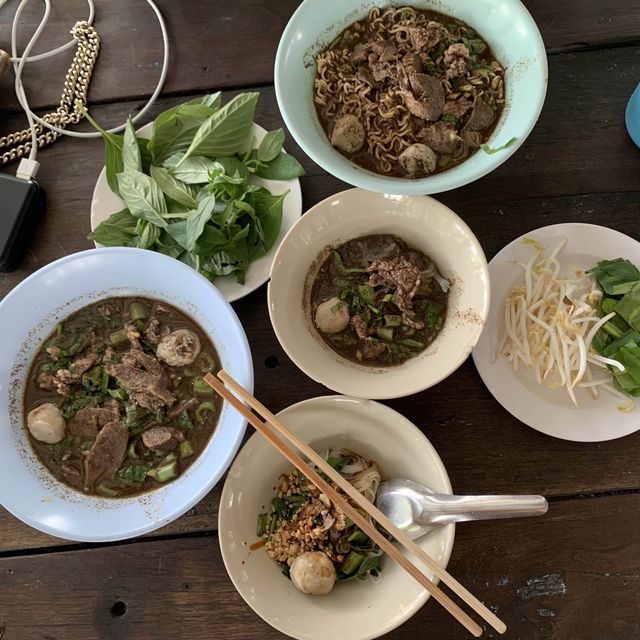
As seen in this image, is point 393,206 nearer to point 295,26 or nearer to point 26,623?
point 295,26

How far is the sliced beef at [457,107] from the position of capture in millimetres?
1510

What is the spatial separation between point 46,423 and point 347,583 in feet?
3.10

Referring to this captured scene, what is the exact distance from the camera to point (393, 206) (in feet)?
5.17

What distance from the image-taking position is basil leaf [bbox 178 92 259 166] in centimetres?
168

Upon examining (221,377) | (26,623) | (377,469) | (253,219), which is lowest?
(26,623)

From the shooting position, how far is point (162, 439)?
159 centimetres

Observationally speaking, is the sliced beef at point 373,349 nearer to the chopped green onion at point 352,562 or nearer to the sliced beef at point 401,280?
the sliced beef at point 401,280

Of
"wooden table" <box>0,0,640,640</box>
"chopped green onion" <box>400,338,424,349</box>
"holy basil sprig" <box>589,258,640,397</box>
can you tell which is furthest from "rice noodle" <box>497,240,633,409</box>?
"chopped green onion" <box>400,338,424,349</box>

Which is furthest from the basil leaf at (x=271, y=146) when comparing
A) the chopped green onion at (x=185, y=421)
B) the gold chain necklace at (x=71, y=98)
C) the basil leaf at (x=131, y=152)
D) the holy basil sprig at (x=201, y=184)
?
the chopped green onion at (x=185, y=421)

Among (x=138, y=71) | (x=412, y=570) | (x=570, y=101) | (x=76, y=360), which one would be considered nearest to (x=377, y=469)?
(x=412, y=570)

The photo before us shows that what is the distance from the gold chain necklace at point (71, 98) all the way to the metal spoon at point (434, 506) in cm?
157

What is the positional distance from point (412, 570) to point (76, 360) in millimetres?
1075

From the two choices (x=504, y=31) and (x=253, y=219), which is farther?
(x=253, y=219)

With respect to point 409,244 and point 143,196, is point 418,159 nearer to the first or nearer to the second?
point 409,244
